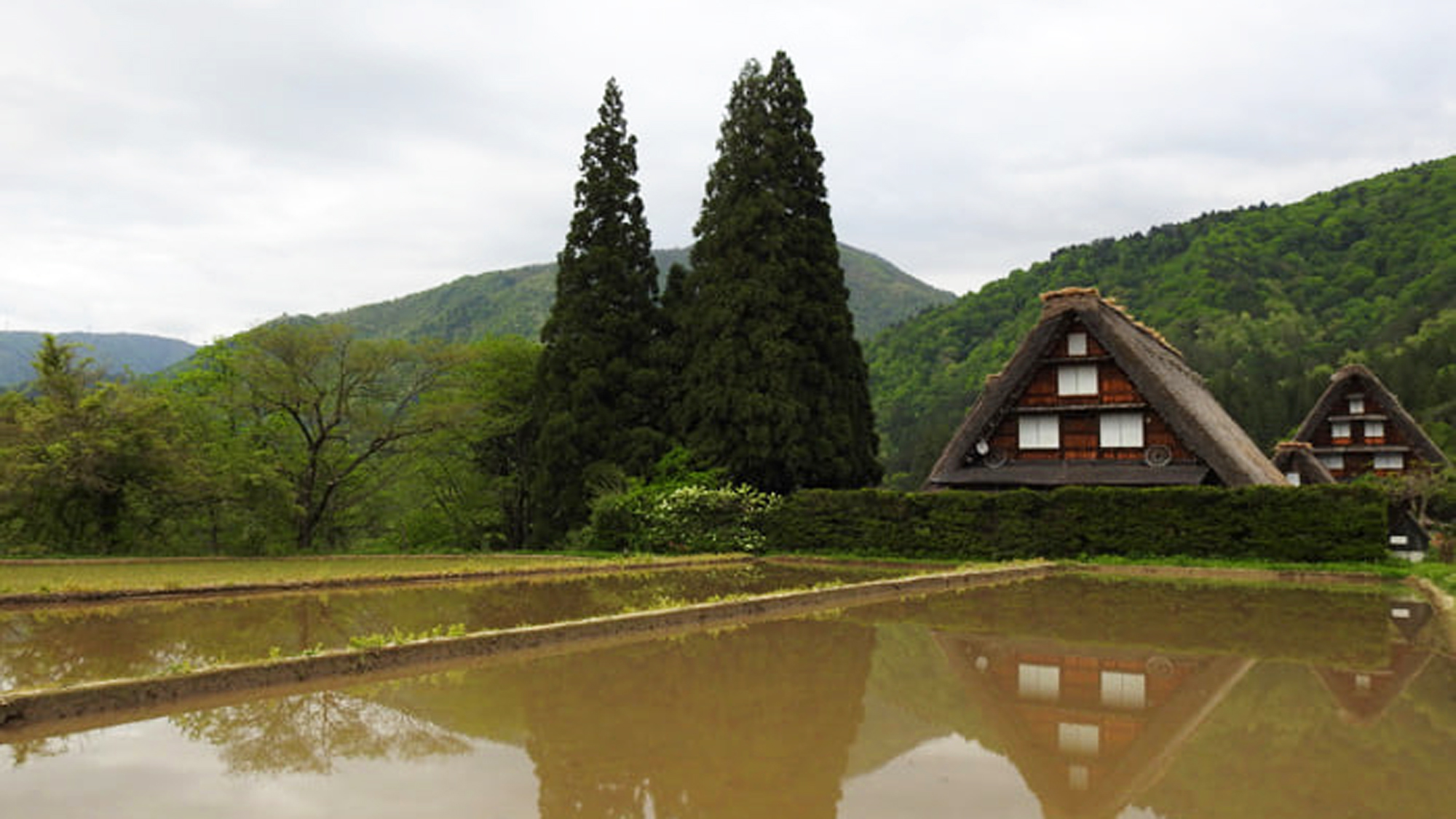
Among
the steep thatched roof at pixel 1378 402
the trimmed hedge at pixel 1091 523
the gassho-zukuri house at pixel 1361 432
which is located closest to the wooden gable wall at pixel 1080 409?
the trimmed hedge at pixel 1091 523

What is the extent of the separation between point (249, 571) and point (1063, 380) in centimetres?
2086

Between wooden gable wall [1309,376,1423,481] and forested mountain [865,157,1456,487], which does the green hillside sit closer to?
forested mountain [865,157,1456,487]

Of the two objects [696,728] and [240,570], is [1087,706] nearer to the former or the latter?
[696,728]

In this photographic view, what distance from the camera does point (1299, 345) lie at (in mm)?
70000

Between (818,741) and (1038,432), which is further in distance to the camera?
(1038,432)

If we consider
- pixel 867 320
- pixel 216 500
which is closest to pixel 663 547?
pixel 216 500

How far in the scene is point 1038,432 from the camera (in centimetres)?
2575

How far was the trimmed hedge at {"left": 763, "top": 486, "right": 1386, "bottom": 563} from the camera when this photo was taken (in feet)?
61.4

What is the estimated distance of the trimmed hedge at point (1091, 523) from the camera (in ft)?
61.4

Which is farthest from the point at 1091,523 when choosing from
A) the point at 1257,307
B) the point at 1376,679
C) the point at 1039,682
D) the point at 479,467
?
the point at 1257,307

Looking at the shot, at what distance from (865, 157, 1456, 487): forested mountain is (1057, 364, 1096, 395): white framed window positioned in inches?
1249

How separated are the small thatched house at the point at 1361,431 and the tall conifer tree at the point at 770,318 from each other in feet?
77.8

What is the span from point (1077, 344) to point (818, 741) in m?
22.0

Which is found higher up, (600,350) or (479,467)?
(600,350)
